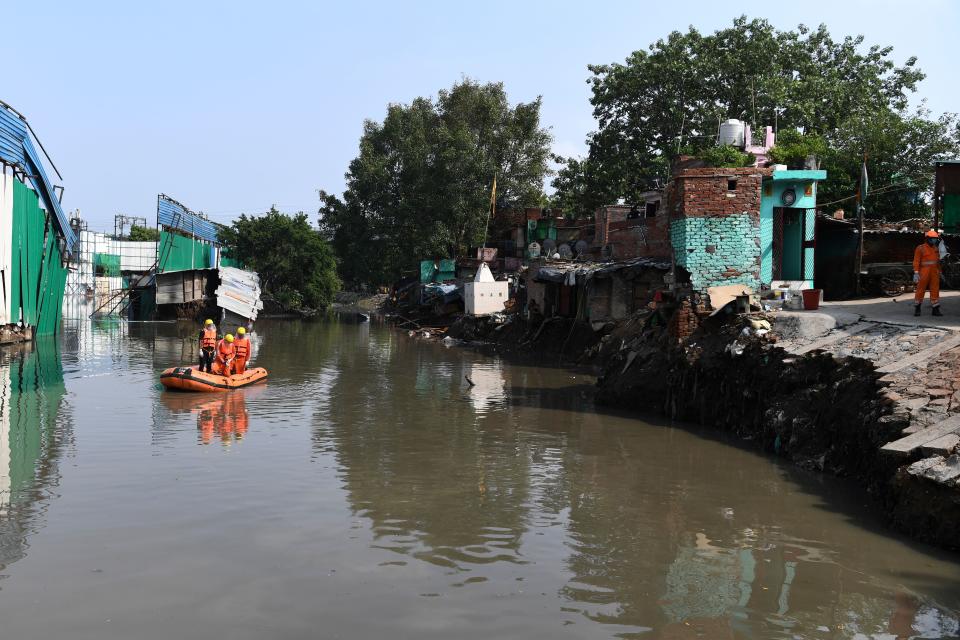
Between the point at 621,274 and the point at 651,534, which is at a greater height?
the point at 621,274

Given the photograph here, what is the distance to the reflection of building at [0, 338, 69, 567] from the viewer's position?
28.7 feet

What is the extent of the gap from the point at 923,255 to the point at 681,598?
10.0m

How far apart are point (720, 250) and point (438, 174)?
1265 inches

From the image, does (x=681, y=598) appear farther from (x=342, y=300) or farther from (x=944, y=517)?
(x=342, y=300)

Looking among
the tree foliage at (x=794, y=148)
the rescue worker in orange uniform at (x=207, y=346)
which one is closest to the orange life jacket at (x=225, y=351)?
the rescue worker in orange uniform at (x=207, y=346)

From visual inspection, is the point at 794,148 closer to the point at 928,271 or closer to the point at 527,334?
the point at 527,334

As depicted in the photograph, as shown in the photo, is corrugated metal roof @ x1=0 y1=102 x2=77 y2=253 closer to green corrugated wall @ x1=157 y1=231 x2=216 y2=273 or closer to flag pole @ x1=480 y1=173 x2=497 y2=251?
green corrugated wall @ x1=157 y1=231 x2=216 y2=273

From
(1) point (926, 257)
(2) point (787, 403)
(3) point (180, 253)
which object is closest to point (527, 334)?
(1) point (926, 257)

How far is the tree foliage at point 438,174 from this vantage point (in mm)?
47688

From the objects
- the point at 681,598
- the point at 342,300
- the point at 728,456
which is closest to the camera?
the point at 681,598

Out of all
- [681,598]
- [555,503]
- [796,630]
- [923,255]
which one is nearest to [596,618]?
[681,598]

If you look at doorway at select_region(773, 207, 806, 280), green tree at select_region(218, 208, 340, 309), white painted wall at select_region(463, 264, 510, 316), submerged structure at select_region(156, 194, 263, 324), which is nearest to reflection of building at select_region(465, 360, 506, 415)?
doorway at select_region(773, 207, 806, 280)

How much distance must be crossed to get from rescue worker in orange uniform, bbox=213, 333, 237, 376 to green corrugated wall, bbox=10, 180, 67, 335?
33.6ft

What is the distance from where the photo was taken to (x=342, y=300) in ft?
270
